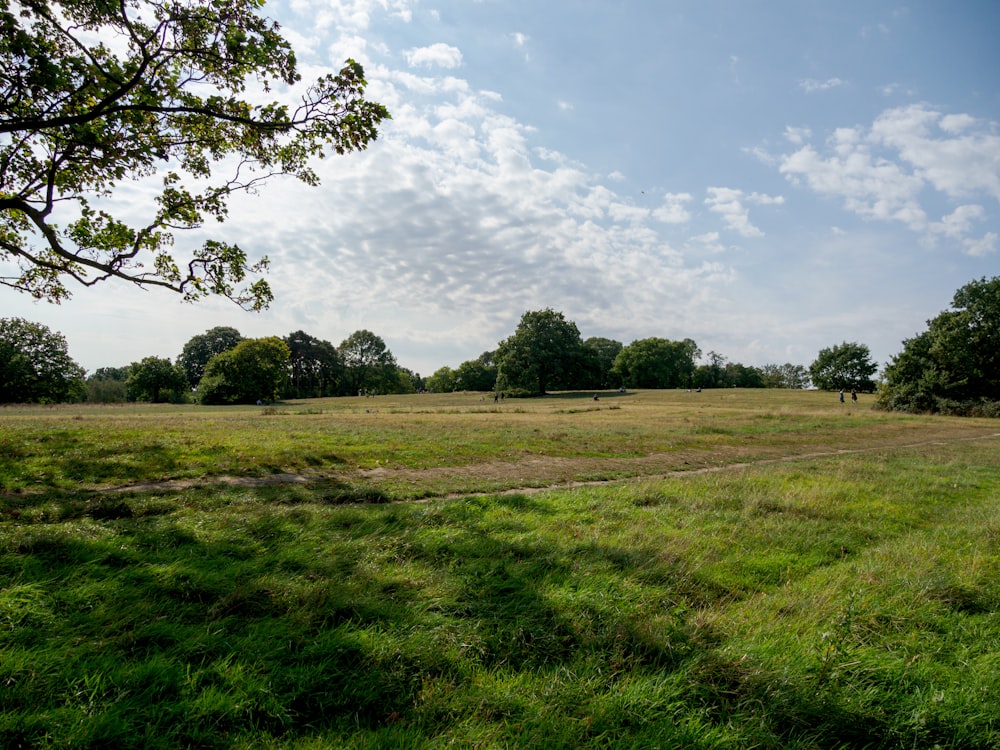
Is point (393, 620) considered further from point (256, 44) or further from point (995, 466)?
point (995, 466)

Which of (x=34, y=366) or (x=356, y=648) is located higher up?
(x=34, y=366)

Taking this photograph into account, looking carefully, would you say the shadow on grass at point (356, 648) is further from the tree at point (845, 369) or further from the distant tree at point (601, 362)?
the tree at point (845, 369)

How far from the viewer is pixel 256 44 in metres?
10.7

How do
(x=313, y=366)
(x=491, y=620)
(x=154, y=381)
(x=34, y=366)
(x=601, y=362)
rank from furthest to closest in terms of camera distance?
(x=313, y=366), (x=601, y=362), (x=154, y=381), (x=34, y=366), (x=491, y=620)

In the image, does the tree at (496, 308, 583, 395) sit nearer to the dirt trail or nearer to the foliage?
the foliage

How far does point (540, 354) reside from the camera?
84.7m

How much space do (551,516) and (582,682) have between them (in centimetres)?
445

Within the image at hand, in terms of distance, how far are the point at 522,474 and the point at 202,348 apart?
128 metres

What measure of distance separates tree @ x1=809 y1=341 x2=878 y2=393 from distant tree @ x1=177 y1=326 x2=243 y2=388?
139236 millimetres

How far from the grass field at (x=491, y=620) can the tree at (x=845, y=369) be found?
108m

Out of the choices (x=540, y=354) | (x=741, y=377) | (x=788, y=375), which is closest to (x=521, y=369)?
(x=540, y=354)

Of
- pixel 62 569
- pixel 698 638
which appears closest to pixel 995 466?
pixel 698 638

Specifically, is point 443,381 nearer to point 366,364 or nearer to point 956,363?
point 366,364

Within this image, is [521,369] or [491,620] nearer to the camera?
[491,620]
